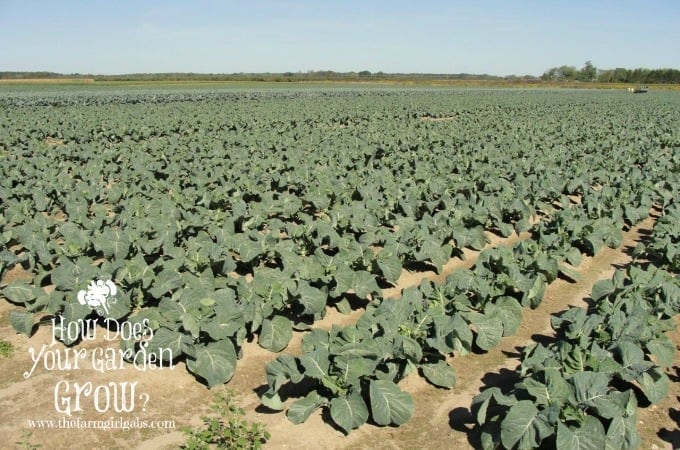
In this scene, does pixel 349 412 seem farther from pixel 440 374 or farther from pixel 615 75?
pixel 615 75

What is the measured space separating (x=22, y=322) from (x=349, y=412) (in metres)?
3.64

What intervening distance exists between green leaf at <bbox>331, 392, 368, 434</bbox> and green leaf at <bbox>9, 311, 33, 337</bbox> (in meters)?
3.40

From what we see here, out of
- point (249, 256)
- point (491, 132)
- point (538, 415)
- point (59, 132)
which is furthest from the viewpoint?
point (491, 132)

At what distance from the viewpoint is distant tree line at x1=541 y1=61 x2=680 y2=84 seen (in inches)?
4973

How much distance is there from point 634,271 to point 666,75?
481ft

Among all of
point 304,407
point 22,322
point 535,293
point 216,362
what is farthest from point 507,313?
point 22,322

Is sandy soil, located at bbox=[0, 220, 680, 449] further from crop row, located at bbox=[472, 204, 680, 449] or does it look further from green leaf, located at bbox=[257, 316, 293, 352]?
crop row, located at bbox=[472, 204, 680, 449]

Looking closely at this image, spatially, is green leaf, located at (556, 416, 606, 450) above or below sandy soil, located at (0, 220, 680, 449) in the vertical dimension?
above

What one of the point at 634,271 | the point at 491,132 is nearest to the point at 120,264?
the point at 634,271

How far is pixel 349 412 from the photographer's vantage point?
159 inches

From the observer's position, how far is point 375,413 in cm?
408

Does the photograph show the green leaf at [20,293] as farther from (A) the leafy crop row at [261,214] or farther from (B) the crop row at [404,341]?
(B) the crop row at [404,341]

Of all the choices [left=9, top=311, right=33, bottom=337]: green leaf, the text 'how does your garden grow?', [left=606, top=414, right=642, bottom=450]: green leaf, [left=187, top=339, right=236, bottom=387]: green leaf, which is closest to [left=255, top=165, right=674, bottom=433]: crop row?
[left=187, top=339, right=236, bottom=387]: green leaf

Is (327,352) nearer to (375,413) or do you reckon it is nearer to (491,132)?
(375,413)
